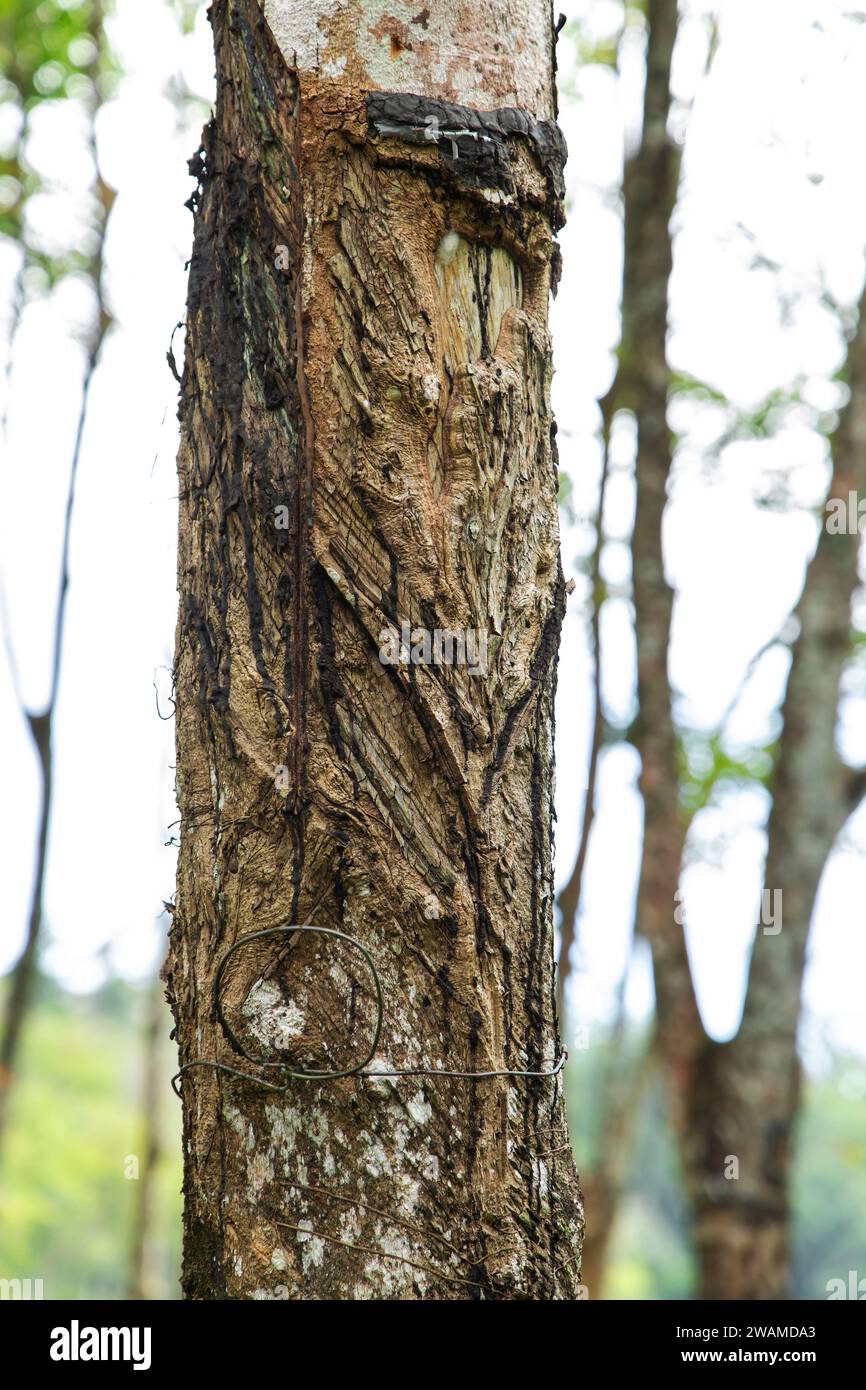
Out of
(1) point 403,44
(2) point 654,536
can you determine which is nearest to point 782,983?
(2) point 654,536

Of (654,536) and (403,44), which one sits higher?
(654,536)

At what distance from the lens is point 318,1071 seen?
1674mm

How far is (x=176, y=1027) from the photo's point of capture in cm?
188

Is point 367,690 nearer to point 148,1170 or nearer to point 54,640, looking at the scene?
point 54,640

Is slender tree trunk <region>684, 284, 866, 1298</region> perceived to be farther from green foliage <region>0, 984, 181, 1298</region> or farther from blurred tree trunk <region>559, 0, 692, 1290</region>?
green foliage <region>0, 984, 181, 1298</region>

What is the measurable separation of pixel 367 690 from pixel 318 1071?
1.71 ft

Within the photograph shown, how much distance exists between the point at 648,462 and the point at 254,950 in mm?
5039

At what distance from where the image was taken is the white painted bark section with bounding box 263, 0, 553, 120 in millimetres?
1854

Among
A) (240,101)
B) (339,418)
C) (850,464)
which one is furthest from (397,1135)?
(850,464)

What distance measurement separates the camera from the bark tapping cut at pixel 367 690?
66.0 inches

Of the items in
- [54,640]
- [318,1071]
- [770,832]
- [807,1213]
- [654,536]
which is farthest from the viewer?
[807,1213]

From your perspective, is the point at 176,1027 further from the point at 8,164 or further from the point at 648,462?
the point at 8,164

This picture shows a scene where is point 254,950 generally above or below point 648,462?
below

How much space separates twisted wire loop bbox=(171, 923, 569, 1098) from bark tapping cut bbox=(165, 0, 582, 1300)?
11mm
